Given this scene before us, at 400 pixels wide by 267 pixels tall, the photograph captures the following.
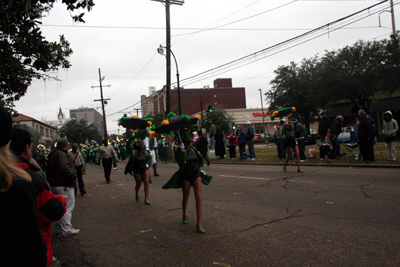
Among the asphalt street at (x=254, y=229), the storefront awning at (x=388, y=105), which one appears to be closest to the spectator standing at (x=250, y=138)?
the asphalt street at (x=254, y=229)

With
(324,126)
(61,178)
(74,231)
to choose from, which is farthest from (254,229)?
(324,126)

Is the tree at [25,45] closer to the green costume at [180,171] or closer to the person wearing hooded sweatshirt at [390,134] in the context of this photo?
the green costume at [180,171]

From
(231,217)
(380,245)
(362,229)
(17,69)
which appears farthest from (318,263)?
(17,69)

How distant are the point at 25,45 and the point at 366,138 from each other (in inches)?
451

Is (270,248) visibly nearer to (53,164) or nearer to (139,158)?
(53,164)

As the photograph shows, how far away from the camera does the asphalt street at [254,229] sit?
12.8 ft

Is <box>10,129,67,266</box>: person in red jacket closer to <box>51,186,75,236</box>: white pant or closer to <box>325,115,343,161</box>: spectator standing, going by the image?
<box>51,186,75,236</box>: white pant

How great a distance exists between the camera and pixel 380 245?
12.9ft

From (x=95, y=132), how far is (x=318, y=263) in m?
90.1

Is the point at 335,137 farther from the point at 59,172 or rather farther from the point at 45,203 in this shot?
the point at 45,203

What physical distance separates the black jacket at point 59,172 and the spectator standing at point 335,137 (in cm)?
1037

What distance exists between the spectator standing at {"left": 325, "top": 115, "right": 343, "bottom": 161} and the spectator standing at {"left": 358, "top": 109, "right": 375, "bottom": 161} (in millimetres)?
937

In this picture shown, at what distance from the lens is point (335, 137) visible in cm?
1297

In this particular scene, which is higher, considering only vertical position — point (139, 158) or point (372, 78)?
point (372, 78)
